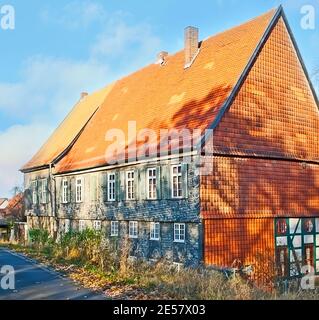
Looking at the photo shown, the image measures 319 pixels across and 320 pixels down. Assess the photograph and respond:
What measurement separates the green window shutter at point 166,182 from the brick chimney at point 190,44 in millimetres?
7025

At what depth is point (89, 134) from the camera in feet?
96.6

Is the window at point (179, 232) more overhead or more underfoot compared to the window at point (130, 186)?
more underfoot

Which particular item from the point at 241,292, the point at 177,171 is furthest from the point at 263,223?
the point at 241,292

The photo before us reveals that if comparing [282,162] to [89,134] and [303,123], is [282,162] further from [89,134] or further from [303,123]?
[89,134]

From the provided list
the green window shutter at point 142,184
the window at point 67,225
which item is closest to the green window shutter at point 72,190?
the window at point 67,225

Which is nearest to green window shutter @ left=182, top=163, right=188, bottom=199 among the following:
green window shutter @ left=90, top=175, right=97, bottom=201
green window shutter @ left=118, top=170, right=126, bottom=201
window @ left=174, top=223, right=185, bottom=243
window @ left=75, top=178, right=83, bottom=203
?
window @ left=174, top=223, right=185, bottom=243

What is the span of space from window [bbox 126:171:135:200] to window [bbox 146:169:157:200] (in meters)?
1.46

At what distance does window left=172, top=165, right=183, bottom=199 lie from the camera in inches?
738

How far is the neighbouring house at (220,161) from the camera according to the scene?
59.5 feet

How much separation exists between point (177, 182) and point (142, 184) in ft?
8.72

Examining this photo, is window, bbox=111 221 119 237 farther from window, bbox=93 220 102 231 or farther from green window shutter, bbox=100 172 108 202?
green window shutter, bbox=100 172 108 202

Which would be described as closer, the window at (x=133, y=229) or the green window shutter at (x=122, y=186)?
the window at (x=133, y=229)

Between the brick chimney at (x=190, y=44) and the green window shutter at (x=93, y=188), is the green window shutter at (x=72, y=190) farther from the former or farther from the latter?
the brick chimney at (x=190, y=44)

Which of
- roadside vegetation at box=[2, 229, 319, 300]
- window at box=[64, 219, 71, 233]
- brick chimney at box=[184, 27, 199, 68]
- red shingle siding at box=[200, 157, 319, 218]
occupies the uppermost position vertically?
brick chimney at box=[184, 27, 199, 68]
